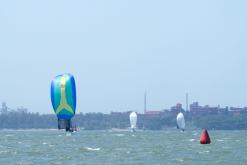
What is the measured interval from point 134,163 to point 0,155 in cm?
1245

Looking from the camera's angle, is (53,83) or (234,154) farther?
(53,83)

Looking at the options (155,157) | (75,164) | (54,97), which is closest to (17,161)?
(75,164)

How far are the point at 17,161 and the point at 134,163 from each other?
7.09 metres

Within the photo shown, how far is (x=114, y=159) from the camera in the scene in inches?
1994

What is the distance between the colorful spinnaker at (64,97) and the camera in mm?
63719

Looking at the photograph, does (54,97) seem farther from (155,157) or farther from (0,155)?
(155,157)

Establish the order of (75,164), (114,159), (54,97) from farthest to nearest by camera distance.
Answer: (54,97) → (114,159) → (75,164)

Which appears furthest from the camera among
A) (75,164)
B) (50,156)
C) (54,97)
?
(54,97)

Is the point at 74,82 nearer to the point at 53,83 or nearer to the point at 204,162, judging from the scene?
the point at 53,83

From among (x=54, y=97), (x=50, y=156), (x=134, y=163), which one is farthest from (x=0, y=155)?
(x=134, y=163)

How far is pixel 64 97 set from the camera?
210 ft

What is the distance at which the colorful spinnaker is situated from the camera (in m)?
63.7

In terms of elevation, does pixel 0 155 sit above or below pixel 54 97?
below

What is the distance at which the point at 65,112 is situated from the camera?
211 feet
